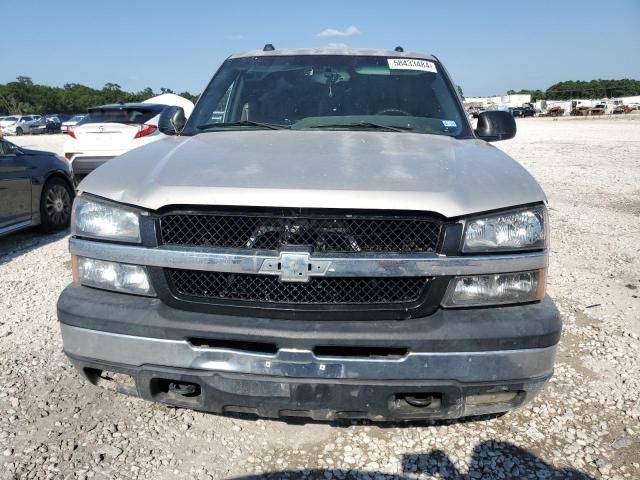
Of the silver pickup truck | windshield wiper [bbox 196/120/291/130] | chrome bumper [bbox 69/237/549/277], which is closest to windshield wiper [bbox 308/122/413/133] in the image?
windshield wiper [bbox 196/120/291/130]

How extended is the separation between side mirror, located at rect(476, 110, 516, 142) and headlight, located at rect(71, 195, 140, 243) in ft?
8.00

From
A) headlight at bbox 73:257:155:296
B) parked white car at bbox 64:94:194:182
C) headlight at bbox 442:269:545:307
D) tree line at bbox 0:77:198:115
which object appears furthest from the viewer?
tree line at bbox 0:77:198:115

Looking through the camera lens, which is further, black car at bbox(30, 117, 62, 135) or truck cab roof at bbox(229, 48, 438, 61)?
black car at bbox(30, 117, 62, 135)

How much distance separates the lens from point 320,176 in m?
2.23

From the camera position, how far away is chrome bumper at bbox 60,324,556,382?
2072 millimetres

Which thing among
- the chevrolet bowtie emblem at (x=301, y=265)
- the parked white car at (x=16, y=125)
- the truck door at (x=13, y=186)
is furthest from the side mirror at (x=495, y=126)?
the parked white car at (x=16, y=125)

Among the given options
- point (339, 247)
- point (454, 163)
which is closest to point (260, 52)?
point (454, 163)

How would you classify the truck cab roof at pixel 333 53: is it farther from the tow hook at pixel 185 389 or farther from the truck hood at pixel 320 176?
the tow hook at pixel 185 389

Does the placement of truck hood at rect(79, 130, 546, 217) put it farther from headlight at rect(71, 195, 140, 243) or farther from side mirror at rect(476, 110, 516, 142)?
side mirror at rect(476, 110, 516, 142)

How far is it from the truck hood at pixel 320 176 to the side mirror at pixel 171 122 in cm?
82

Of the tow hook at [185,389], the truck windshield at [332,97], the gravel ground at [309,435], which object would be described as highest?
the truck windshield at [332,97]

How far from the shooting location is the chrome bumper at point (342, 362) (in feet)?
6.80

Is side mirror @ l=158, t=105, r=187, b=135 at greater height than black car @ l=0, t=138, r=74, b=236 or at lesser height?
greater

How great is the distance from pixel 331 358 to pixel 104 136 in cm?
883
